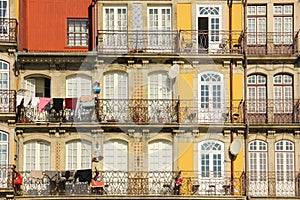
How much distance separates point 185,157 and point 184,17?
6.39 m

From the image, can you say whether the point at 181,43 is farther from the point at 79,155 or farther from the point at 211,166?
the point at 79,155

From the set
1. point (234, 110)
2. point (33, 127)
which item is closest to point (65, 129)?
point (33, 127)

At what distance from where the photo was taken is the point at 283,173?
45.9m

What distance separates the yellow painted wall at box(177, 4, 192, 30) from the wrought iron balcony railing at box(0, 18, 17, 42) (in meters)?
7.37

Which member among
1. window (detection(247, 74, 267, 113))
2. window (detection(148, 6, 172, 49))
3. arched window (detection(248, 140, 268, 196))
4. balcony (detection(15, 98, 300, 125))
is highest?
window (detection(148, 6, 172, 49))

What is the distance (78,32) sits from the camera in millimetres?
47375

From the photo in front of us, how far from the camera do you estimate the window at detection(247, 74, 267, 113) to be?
4669 centimetres

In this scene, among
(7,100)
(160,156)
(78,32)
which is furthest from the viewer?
(78,32)

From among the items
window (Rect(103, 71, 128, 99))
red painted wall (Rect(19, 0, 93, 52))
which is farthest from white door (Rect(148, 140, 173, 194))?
red painted wall (Rect(19, 0, 93, 52))

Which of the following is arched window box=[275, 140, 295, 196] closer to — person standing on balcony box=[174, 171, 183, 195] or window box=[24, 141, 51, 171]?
person standing on balcony box=[174, 171, 183, 195]

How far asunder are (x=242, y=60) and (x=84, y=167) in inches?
337

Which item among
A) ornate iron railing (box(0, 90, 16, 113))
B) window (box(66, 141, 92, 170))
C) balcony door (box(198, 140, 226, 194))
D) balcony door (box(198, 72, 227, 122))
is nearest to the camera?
balcony door (box(198, 140, 226, 194))

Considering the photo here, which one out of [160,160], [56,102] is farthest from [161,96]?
[56,102]

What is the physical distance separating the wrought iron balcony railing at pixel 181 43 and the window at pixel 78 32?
1.22m
